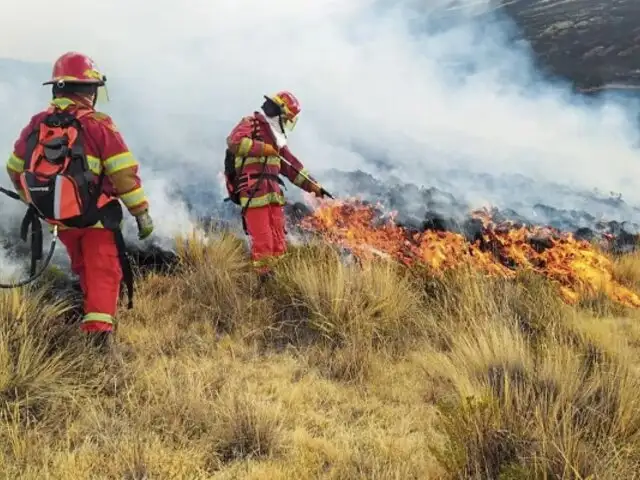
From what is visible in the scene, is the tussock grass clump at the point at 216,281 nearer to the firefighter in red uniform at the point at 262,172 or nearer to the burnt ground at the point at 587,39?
the firefighter in red uniform at the point at 262,172

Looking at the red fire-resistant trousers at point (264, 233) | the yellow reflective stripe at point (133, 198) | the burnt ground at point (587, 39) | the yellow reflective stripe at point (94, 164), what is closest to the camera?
the yellow reflective stripe at point (94, 164)

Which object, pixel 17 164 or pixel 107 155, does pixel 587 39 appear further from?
pixel 17 164

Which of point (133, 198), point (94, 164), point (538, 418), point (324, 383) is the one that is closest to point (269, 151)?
point (133, 198)

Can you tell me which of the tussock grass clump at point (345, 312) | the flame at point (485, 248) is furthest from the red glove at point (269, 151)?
the tussock grass clump at point (345, 312)

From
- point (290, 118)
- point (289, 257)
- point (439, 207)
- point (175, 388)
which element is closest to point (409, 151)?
point (439, 207)

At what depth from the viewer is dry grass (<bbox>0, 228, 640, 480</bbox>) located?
277 cm

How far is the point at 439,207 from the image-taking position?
8.27 m

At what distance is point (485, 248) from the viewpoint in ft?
22.8

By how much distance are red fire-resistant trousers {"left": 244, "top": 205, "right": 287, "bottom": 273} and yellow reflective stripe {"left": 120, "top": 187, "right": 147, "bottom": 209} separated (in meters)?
1.96

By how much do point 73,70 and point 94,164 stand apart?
0.65m

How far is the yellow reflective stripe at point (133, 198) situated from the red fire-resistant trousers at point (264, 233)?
6.43 ft

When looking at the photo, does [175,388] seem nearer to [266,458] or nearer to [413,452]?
[266,458]

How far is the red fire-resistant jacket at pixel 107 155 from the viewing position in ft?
12.9

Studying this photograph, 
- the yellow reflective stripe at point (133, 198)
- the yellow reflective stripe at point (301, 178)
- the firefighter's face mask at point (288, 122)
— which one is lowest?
the yellow reflective stripe at point (301, 178)
